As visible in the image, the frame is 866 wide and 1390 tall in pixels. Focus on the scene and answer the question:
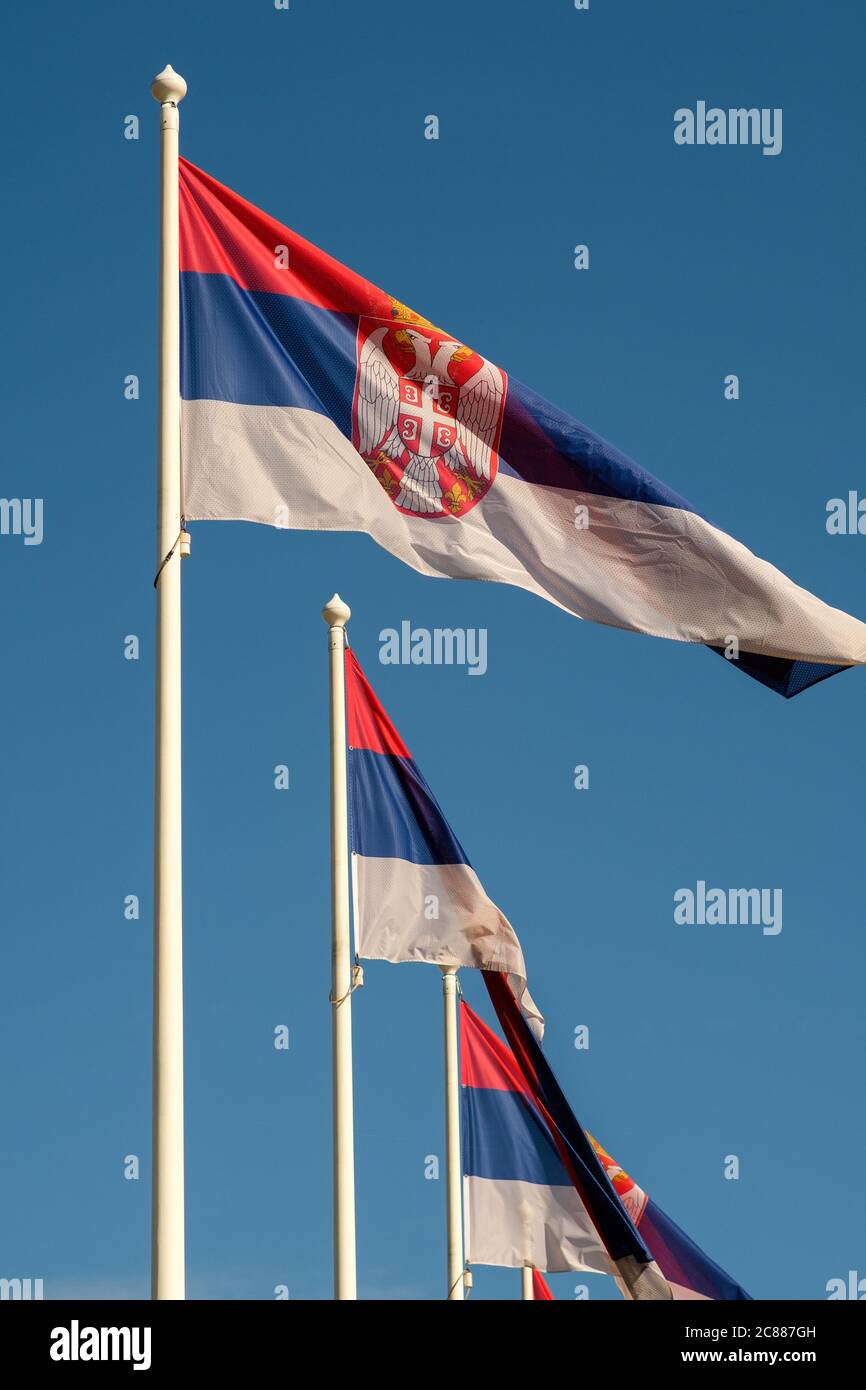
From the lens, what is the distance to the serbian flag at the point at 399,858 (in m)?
18.6

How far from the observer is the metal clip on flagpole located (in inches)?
1047

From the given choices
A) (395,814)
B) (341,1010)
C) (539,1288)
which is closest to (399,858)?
(395,814)

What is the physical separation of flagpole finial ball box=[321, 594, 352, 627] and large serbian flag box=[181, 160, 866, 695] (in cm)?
553

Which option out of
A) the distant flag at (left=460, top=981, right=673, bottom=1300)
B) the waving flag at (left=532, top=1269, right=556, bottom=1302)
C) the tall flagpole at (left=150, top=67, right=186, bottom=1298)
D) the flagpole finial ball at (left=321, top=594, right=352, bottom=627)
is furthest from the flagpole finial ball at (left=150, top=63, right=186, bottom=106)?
the waving flag at (left=532, top=1269, right=556, bottom=1302)

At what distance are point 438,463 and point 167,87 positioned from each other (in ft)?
9.10

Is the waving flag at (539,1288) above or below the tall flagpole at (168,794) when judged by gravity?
below

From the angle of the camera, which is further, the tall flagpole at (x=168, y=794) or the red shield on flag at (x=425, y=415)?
the red shield on flag at (x=425, y=415)

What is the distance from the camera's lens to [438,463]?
13430 millimetres

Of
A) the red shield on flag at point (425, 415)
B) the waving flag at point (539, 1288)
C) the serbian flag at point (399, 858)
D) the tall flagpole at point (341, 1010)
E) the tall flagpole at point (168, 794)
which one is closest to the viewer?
the tall flagpole at point (168, 794)

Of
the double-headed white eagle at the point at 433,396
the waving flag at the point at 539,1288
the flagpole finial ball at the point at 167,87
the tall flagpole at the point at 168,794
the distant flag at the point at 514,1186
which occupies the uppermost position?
the flagpole finial ball at the point at 167,87

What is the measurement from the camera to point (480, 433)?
13578 mm

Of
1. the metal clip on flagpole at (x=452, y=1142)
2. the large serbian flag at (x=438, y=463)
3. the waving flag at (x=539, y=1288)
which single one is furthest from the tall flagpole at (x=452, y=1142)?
the large serbian flag at (x=438, y=463)

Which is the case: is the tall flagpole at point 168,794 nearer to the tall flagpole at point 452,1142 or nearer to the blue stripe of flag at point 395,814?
the blue stripe of flag at point 395,814
